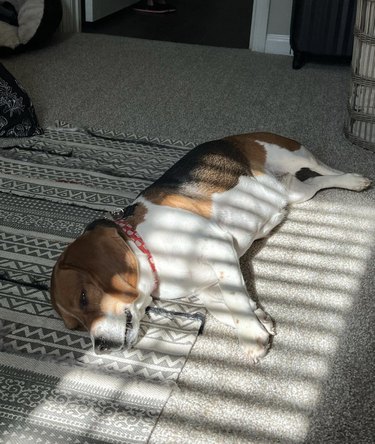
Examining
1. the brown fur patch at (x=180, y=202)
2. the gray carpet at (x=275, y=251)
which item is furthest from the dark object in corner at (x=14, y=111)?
the brown fur patch at (x=180, y=202)

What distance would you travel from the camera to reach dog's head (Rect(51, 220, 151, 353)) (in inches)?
52.4

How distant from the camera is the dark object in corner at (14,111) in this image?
2.50 m

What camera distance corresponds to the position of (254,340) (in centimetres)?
143

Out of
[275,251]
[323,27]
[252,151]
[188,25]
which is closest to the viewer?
[275,251]

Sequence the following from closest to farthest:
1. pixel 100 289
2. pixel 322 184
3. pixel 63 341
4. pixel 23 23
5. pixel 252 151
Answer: pixel 100 289, pixel 63 341, pixel 252 151, pixel 322 184, pixel 23 23

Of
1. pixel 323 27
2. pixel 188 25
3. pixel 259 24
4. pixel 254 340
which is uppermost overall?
pixel 323 27

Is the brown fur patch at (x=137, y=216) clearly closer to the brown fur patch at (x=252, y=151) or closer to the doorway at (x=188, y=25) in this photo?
the brown fur patch at (x=252, y=151)

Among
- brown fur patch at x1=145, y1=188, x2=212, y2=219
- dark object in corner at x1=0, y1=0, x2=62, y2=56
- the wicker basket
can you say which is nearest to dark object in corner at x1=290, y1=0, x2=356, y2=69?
the wicker basket

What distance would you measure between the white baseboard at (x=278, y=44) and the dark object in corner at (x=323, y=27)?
0.41m

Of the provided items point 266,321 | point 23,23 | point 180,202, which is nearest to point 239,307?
point 266,321

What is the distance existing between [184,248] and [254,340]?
263mm

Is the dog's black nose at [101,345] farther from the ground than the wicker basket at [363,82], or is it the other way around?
the wicker basket at [363,82]

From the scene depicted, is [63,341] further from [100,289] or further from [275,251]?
[275,251]

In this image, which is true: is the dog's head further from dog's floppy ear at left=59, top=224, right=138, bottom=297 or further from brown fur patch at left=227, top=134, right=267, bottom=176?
brown fur patch at left=227, top=134, right=267, bottom=176
